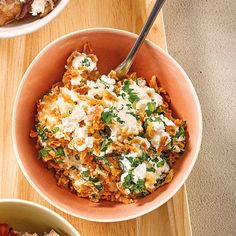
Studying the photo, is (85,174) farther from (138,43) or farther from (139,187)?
(138,43)

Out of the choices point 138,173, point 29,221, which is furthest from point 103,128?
point 29,221

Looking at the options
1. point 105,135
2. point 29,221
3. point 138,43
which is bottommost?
point 29,221

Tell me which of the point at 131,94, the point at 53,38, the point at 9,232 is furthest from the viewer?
the point at 53,38

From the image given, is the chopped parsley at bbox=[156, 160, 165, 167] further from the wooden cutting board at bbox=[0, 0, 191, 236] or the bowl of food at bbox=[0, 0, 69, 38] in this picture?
the bowl of food at bbox=[0, 0, 69, 38]

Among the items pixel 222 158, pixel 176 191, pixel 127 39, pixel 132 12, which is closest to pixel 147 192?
pixel 176 191

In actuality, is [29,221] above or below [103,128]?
below

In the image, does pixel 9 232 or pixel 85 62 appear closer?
pixel 9 232
